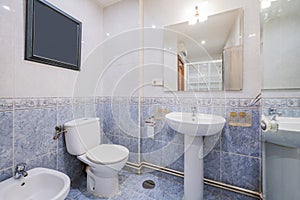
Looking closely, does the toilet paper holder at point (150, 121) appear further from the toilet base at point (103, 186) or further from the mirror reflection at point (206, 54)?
the toilet base at point (103, 186)

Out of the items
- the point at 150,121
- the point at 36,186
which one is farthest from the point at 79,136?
the point at 150,121

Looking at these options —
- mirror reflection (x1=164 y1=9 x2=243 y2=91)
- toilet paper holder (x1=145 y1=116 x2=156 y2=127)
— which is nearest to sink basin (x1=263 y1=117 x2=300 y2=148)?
mirror reflection (x1=164 y1=9 x2=243 y2=91)

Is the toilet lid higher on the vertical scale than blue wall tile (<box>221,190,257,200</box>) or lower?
higher

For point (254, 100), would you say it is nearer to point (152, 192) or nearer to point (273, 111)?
point (273, 111)

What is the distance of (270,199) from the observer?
1.04 m

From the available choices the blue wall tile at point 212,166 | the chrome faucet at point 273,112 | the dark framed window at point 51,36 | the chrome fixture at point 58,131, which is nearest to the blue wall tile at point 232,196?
the blue wall tile at point 212,166

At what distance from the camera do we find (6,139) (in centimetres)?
100

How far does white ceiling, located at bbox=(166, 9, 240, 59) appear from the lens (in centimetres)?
136

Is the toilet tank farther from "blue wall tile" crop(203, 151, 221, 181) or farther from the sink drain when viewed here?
"blue wall tile" crop(203, 151, 221, 181)

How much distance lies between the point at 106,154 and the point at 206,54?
1452mm

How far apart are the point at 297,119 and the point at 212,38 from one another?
989mm

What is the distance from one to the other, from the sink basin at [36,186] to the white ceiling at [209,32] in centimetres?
163

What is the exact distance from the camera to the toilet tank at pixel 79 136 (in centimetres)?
134

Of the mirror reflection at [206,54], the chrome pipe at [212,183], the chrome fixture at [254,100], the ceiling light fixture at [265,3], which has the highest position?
the ceiling light fixture at [265,3]
